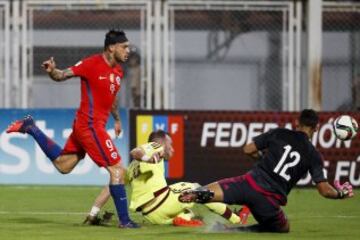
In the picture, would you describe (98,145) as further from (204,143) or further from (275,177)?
(204,143)

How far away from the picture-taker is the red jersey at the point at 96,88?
1291 centimetres

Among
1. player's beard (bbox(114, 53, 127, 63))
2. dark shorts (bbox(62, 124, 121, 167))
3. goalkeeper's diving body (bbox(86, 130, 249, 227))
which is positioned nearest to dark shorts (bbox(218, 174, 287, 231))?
goalkeeper's diving body (bbox(86, 130, 249, 227))

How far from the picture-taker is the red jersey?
12.9 meters

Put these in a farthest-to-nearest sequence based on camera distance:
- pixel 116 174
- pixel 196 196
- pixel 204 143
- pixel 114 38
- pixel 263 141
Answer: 1. pixel 204 143
2. pixel 114 38
3. pixel 116 174
4. pixel 263 141
5. pixel 196 196

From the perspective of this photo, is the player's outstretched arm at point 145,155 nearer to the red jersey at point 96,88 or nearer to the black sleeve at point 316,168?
the red jersey at point 96,88

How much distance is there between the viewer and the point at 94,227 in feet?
41.9

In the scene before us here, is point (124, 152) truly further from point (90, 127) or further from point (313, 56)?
point (90, 127)

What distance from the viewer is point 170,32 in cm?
2205

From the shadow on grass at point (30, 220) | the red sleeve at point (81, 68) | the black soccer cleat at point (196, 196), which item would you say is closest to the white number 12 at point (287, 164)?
the black soccer cleat at point (196, 196)

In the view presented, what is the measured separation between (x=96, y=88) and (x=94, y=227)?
1.56 metres

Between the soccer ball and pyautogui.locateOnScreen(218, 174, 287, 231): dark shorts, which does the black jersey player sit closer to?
pyautogui.locateOnScreen(218, 174, 287, 231): dark shorts

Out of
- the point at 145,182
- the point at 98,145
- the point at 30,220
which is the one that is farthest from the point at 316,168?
the point at 30,220

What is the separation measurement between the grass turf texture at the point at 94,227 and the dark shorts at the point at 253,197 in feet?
0.78

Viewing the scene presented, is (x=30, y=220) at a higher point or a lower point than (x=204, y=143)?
lower
